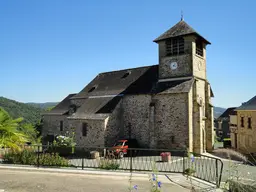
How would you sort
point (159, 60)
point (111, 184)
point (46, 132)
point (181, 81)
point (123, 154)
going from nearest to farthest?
point (111, 184)
point (123, 154)
point (181, 81)
point (159, 60)
point (46, 132)

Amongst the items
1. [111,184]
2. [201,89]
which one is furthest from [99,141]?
[111,184]

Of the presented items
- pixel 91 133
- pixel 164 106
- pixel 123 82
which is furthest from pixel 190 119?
pixel 91 133

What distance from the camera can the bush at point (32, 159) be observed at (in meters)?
12.0

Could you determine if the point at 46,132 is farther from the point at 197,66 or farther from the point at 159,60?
the point at 197,66

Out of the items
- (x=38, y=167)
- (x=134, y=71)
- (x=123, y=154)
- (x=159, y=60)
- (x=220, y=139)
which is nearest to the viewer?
(x=38, y=167)

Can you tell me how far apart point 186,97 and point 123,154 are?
694 cm

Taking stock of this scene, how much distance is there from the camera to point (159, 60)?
22438 millimetres

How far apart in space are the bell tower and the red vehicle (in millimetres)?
6608

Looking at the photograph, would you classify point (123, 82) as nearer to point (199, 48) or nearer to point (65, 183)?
point (199, 48)

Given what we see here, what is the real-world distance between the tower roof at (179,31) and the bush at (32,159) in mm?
14670

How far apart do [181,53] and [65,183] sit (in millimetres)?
15947

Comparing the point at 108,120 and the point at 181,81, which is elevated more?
the point at 181,81

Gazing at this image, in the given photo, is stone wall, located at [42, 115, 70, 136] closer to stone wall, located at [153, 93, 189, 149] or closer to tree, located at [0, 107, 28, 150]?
stone wall, located at [153, 93, 189, 149]

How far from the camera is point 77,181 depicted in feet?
30.3
